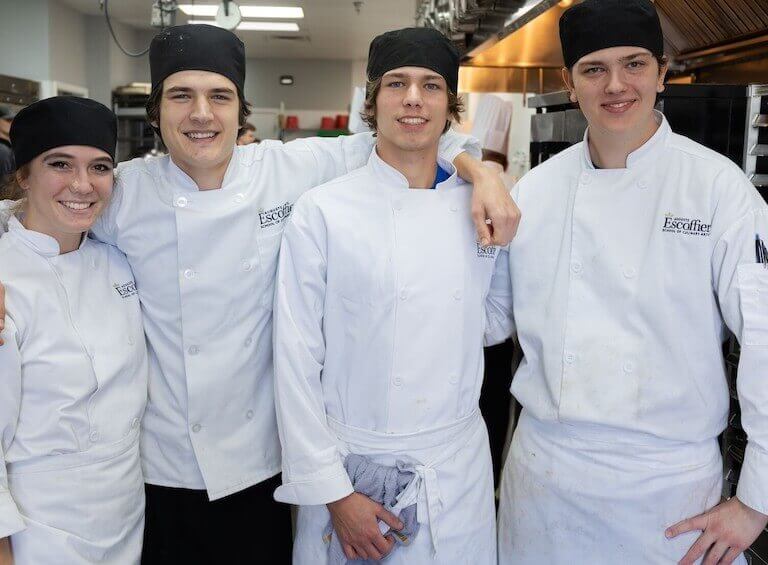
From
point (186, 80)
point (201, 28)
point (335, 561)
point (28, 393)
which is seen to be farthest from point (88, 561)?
point (201, 28)

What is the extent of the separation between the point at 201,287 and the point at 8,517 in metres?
0.53

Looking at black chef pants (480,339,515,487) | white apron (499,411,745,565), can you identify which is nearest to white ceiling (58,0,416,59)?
black chef pants (480,339,515,487)

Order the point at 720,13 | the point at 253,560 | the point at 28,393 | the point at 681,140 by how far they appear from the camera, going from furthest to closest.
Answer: the point at 720,13 < the point at 253,560 < the point at 681,140 < the point at 28,393

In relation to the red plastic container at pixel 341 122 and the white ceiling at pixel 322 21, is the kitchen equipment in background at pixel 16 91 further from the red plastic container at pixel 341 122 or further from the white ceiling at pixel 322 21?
the red plastic container at pixel 341 122

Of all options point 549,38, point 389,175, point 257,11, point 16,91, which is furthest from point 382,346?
point 257,11

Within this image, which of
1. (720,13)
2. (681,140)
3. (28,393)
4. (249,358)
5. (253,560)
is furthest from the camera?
(720,13)

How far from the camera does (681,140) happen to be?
1.34 m

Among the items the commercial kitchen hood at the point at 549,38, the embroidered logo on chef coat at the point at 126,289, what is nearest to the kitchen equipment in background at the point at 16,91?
the commercial kitchen hood at the point at 549,38

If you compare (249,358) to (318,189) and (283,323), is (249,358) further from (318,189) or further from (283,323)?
(318,189)

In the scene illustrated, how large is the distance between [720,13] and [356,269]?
1.37 m

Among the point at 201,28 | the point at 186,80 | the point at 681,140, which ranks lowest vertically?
the point at 681,140

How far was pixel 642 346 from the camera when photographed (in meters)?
1.29

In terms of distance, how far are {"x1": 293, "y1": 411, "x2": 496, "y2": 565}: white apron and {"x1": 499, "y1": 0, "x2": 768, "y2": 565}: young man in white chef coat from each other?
14 cm

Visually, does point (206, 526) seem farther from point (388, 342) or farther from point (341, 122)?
point (341, 122)
